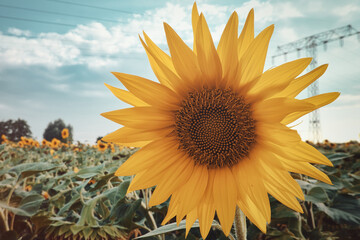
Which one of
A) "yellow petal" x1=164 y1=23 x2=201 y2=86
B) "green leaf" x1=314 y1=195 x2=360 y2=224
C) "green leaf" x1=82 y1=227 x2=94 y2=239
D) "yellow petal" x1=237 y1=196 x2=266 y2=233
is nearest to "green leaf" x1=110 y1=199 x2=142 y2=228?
"green leaf" x1=82 y1=227 x2=94 y2=239

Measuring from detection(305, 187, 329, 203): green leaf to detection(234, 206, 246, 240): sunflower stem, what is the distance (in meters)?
0.51

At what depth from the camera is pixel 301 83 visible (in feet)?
2.63

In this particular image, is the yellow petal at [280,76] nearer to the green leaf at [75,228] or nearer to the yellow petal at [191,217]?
the yellow petal at [191,217]

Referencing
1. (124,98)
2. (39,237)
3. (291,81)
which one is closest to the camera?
(291,81)

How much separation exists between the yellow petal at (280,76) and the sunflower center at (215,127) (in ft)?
0.39

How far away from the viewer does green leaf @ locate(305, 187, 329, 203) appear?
1215 mm

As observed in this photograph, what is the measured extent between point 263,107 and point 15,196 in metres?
1.75

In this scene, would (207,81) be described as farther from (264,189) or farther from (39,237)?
(39,237)

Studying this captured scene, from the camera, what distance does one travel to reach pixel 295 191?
81cm

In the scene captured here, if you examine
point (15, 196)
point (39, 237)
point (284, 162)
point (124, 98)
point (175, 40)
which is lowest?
point (39, 237)

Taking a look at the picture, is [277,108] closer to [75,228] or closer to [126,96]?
[126,96]

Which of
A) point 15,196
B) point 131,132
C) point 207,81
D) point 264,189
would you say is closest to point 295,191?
point 264,189

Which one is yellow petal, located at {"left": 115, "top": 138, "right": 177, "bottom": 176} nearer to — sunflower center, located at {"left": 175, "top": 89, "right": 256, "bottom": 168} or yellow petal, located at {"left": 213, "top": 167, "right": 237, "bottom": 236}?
sunflower center, located at {"left": 175, "top": 89, "right": 256, "bottom": 168}

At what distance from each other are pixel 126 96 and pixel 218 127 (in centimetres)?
36
